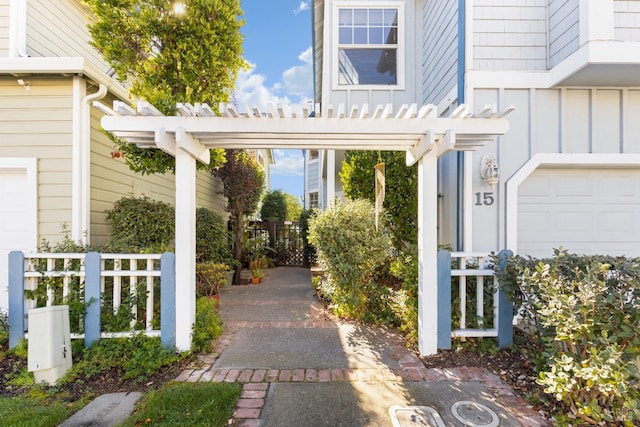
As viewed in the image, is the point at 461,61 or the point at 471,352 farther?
the point at 461,61

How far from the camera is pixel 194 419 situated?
2.34 metres

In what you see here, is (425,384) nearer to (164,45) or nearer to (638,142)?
(638,142)

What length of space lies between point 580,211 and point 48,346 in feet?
22.3

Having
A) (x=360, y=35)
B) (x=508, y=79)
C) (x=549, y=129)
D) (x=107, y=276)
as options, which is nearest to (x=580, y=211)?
(x=549, y=129)

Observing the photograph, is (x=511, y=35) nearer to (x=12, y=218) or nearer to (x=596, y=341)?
(x=596, y=341)

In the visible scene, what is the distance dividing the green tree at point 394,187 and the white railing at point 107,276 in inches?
130

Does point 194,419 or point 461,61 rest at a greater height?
point 461,61

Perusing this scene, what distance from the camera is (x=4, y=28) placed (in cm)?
439

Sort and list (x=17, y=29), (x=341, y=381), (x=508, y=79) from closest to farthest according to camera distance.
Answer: (x=341, y=381) < (x=508, y=79) < (x=17, y=29)

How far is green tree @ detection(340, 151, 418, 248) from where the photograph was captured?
5105 mm

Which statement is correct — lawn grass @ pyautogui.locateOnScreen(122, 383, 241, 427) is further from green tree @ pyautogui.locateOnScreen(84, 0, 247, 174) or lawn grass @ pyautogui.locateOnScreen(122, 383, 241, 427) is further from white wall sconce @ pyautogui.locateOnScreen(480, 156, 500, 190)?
white wall sconce @ pyautogui.locateOnScreen(480, 156, 500, 190)

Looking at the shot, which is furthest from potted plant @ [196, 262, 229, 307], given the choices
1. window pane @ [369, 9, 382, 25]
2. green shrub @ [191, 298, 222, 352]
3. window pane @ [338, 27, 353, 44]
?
window pane @ [369, 9, 382, 25]

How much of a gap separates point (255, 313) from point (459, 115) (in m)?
4.03

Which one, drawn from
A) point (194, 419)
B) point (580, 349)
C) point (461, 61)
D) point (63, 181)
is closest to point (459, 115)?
point (461, 61)
